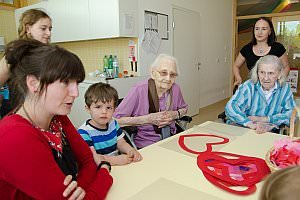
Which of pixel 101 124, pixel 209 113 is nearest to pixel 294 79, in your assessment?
pixel 209 113

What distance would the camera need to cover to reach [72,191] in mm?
824

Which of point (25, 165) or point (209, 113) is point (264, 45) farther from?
point (25, 165)

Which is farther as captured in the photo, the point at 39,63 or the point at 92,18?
the point at 92,18

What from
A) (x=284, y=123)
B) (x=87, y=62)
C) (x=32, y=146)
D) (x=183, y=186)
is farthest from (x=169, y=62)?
(x=87, y=62)

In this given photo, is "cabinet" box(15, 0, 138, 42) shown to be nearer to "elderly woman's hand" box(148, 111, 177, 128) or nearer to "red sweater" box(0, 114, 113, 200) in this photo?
"elderly woman's hand" box(148, 111, 177, 128)

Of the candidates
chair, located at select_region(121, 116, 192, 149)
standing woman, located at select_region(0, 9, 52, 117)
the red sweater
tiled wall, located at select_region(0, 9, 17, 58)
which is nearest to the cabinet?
tiled wall, located at select_region(0, 9, 17, 58)

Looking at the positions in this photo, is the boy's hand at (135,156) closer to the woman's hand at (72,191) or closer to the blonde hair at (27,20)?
the woman's hand at (72,191)

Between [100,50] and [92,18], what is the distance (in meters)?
0.64

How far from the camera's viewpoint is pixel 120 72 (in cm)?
374

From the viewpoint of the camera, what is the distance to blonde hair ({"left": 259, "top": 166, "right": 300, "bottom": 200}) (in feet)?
0.86

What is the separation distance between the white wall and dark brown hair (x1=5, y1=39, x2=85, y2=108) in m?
3.12

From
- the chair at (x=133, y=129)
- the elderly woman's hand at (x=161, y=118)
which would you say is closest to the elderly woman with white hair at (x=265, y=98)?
the chair at (x=133, y=129)

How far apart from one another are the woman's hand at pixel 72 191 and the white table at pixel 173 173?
0.13m

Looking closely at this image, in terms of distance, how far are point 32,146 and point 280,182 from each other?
0.67 meters
